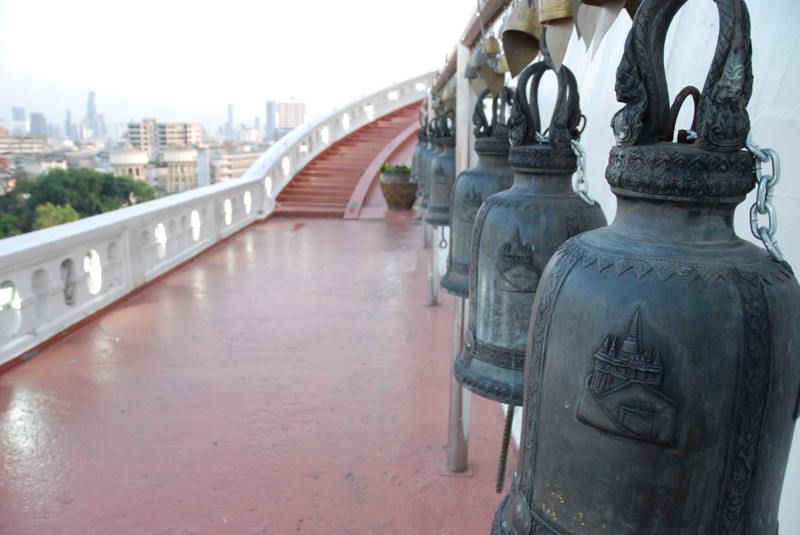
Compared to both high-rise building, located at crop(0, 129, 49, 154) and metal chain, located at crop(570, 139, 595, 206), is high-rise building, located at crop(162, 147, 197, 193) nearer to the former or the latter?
high-rise building, located at crop(0, 129, 49, 154)

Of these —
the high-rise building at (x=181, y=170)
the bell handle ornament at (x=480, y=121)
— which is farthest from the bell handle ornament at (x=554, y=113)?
the high-rise building at (x=181, y=170)

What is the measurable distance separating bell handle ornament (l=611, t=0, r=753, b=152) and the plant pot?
1158cm

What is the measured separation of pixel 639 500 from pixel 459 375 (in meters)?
0.92

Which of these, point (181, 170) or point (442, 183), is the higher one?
point (181, 170)

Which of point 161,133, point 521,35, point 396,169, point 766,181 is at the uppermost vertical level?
point 161,133

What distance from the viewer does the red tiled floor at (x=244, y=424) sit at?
3105mm

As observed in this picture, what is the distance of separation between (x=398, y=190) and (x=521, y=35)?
1095 cm

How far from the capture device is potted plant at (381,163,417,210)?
41.3 feet

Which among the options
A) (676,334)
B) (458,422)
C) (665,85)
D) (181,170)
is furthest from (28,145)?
(676,334)

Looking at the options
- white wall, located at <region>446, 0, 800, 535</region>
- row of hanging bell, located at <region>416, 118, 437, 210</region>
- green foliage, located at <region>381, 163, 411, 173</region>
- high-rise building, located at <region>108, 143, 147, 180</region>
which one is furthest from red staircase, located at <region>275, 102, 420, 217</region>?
high-rise building, located at <region>108, 143, 147, 180</region>

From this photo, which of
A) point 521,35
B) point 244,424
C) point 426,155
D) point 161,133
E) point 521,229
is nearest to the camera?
point 521,229

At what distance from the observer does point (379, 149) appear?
Answer: 16.0 m

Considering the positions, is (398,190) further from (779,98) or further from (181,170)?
(181,170)

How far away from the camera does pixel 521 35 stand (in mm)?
1866
